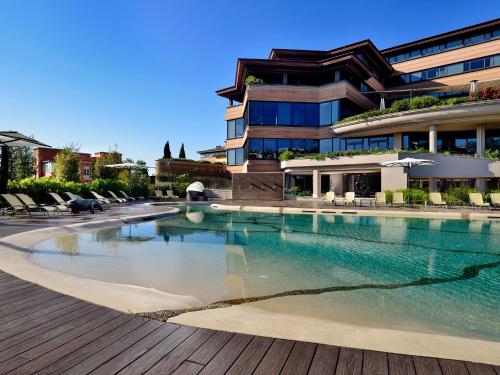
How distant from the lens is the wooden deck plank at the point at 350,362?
7.74 ft

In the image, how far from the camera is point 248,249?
30.8 ft

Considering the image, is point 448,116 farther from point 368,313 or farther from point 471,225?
point 368,313

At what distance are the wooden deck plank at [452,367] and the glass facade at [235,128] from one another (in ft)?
116

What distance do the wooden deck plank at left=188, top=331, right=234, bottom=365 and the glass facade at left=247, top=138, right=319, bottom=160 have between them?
97.0 ft

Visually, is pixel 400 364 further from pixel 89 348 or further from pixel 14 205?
pixel 14 205

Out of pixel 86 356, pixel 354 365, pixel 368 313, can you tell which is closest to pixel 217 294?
pixel 368 313

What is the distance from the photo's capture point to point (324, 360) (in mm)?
2521

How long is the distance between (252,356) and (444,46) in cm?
4501

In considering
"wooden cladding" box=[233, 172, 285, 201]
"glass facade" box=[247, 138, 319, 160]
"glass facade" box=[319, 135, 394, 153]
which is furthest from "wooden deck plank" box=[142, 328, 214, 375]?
"glass facade" box=[319, 135, 394, 153]

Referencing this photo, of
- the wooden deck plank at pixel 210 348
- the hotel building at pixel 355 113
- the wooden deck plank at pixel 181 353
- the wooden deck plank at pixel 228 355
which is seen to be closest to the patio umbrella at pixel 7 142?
the wooden deck plank at pixel 181 353

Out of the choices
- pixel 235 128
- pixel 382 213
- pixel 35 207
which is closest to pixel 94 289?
pixel 35 207

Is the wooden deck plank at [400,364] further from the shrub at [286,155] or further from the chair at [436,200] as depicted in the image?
the shrub at [286,155]

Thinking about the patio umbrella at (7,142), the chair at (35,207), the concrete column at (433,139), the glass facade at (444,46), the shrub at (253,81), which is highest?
the glass facade at (444,46)

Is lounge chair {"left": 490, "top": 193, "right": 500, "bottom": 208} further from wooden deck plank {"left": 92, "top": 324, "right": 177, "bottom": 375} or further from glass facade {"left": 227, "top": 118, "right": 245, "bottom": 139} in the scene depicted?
glass facade {"left": 227, "top": 118, "right": 245, "bottom": 139}
